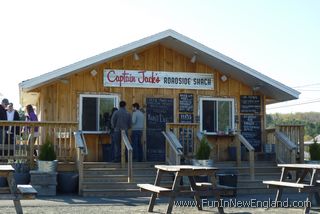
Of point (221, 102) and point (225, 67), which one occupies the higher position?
point (225, 67)

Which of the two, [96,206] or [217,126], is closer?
[96,206]

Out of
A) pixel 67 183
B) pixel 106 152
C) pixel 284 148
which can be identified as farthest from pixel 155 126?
pixel 67 183

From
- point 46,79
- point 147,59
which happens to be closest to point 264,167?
point 147,59

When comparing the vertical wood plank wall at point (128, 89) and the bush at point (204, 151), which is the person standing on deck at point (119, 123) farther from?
the bush at point (204, 151)

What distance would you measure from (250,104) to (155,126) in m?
3.34

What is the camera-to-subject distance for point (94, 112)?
16344mm

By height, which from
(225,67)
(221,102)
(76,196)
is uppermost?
(225,67)

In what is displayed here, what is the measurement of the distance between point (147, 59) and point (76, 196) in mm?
6066

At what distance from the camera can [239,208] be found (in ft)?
34.0

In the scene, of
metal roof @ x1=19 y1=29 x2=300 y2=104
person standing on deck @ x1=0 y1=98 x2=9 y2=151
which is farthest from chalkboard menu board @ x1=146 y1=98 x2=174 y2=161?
person standing on deck @ x1=0 y1=98 x2=9 y2=151

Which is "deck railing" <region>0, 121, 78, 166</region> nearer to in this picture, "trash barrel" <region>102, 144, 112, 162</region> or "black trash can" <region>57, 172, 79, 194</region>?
"black trash can" <region>57, 172, 79, 194</region>

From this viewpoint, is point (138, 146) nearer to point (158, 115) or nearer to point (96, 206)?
point (158, 115)

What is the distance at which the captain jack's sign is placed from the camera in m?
16.5

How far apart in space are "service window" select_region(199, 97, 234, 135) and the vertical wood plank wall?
196 mm
